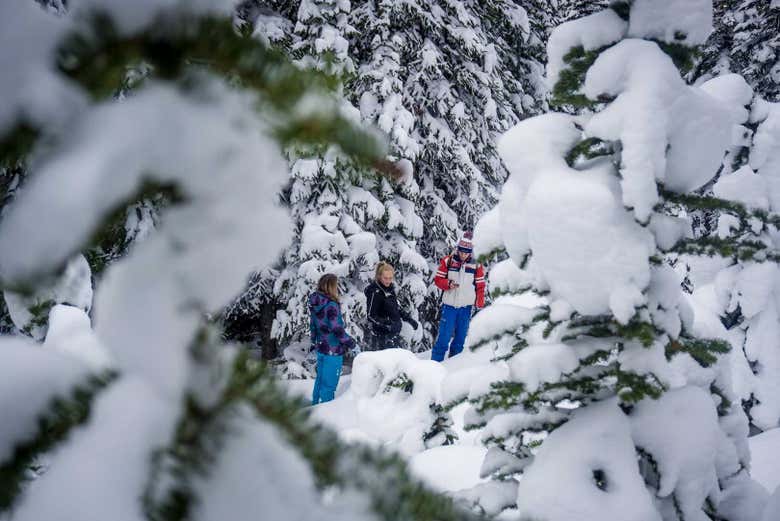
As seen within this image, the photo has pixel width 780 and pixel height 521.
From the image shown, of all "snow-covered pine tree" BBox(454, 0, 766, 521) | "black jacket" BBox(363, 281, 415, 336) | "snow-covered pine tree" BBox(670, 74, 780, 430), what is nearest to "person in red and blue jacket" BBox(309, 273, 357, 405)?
"black jacket" BBox(363, 281, 415, 336)

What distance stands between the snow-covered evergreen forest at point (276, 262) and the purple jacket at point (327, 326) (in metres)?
0.74

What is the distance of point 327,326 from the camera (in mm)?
5867

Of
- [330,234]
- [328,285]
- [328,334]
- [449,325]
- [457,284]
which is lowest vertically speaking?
[328,334]

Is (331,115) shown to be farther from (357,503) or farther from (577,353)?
(577,353)

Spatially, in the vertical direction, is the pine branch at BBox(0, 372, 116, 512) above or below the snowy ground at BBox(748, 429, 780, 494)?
below

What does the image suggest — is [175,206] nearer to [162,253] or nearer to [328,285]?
[162,253]

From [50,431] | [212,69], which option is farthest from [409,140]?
[50,431]

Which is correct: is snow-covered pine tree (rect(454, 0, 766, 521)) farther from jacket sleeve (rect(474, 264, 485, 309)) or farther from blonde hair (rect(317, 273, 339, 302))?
jacket sleeve (rect(474, 264, 485, 309))

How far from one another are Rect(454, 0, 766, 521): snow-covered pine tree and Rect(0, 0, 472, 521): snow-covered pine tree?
1365mm

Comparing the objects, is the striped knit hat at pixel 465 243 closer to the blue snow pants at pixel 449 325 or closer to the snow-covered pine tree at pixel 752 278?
the blue snow pants at pixel 449 325

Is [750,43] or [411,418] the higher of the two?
[750,43]

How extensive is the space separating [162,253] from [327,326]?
5439mm

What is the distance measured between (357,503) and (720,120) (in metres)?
2.01

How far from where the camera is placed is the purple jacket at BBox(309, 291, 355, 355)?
226 inches
